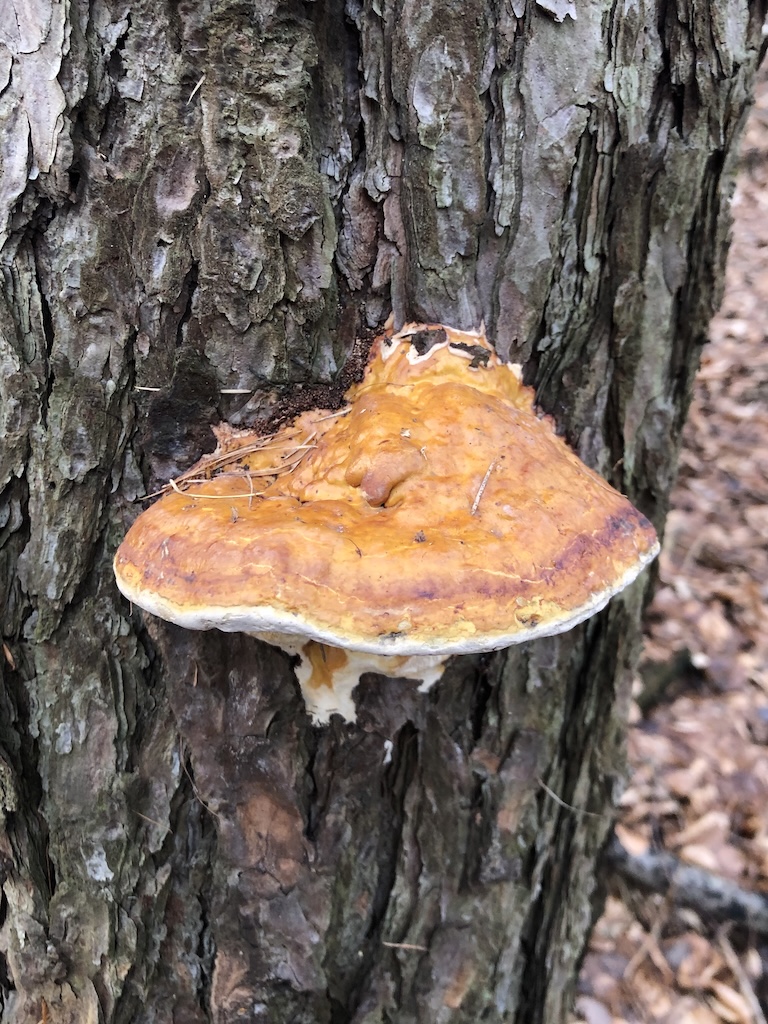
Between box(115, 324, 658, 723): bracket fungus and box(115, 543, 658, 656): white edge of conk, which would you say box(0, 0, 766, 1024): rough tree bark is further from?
box(115, 543, 658, 656): white edge of conk

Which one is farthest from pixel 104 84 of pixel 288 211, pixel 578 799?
pixel 578 799

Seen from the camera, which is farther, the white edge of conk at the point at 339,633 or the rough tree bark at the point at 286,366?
the rough tree bark at the point at 286,366

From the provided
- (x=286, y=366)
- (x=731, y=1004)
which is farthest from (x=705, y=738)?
(x=286, y=366)

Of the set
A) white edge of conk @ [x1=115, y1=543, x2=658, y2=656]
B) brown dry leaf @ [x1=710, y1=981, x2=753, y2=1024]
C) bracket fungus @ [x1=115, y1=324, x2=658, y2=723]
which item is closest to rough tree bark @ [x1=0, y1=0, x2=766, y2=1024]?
bracket fungus @ [x1=115, y1=324, x2=658, y2=723]

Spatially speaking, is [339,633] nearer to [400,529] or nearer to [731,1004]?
[400,529]

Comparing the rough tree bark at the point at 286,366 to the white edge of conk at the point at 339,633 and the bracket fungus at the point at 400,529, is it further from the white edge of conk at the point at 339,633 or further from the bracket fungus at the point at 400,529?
the white edge of conk at the point at 339,633

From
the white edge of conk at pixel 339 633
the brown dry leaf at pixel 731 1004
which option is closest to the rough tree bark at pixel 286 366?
the white edge of conk at pixel 339 633
